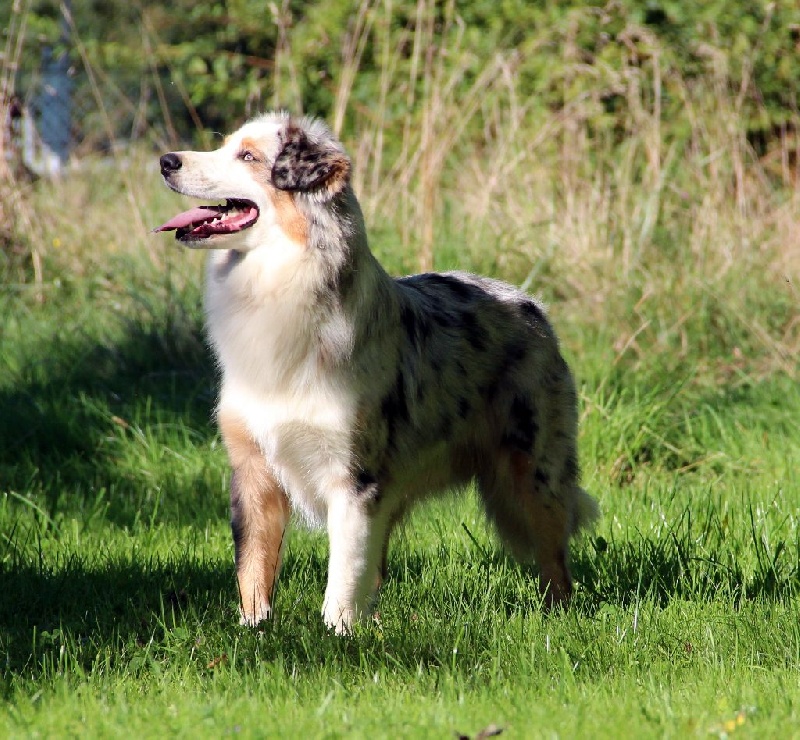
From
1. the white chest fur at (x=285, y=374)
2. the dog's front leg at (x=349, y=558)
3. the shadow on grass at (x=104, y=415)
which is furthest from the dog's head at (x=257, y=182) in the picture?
the shadow on grass at (x=104, y=415)

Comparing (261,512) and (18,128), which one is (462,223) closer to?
(18,128)

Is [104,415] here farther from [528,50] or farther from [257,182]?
[528,50]

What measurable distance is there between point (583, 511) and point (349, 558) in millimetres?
1263

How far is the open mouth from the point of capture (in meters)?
4.00

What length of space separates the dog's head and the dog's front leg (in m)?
0.95

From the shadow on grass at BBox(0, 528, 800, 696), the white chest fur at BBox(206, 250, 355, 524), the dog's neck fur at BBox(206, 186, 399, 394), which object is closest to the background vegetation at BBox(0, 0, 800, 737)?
the shadow on grass at BBox(0, 528, 800, 696)

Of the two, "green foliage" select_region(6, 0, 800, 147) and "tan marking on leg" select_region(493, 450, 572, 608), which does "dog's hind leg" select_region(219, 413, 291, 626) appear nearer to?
"tan marking on leg" select_region(493, 450, 572, 608)

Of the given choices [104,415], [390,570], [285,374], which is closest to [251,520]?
[285,374]

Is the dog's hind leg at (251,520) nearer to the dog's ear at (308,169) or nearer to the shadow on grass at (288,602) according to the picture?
the shadow on grass at (288,602)

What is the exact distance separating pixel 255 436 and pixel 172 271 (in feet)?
14.0

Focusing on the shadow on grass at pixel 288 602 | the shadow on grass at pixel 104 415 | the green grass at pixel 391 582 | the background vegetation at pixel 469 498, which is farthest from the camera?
the shadow on grass at pixel 104 415

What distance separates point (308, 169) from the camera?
12.9 feet

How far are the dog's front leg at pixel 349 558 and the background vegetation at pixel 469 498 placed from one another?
0.18m

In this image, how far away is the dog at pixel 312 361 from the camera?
3.98 metres
